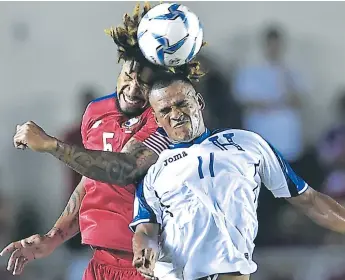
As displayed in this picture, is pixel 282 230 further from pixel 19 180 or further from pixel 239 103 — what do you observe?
pixel 19 180

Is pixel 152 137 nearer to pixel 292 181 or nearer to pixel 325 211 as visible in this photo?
pixel 292 181

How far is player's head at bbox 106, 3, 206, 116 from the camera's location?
9.39 feet

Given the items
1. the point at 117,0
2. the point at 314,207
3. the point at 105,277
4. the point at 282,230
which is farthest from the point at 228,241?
the point at 117,0

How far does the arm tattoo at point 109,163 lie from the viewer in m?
2.75

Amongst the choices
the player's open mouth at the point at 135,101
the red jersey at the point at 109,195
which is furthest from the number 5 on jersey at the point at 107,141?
the player's open mouth at the point at 135,101

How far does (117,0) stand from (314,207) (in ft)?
7.25

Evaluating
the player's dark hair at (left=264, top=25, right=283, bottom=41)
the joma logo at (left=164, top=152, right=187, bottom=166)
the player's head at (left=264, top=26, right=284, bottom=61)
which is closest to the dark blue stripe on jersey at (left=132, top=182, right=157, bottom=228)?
the joma logo at (left=164, top=152, right=187, bottom=166)

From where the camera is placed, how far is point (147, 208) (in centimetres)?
275

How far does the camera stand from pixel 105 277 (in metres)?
3.03

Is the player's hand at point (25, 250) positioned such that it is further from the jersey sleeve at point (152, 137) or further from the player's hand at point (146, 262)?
the player's hand at point (146, 262)

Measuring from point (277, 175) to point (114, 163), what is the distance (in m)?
0.50

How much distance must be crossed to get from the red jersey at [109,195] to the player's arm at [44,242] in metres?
0.09

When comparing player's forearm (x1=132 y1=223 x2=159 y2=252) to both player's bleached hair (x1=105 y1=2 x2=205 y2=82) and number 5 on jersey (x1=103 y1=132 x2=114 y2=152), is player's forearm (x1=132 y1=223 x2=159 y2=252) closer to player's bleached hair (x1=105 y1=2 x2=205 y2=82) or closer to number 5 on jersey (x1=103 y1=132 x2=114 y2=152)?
number 5 on jersey (x1=103 y1=132 x2=114 y2=152)

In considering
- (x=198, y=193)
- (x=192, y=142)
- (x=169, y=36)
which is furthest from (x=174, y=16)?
(x=198, y=193)
